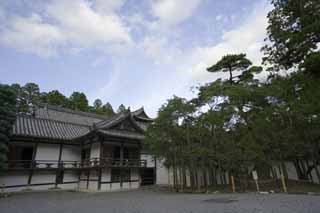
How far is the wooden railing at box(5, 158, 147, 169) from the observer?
13.8 m

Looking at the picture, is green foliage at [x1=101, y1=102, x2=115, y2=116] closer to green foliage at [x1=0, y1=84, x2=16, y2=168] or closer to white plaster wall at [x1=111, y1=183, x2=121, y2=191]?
white plaster wall at [x1=111, y1=183, x2=121, y2=191]

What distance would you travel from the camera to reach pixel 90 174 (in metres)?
15.1

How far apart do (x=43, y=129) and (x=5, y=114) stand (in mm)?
4356

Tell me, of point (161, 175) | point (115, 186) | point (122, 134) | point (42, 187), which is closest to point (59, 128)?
point (42, 187)

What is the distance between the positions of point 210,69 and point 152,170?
11.5m

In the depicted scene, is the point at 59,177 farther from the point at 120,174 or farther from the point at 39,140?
the point at 120,174

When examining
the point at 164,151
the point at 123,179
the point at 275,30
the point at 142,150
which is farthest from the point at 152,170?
the point at 275,30

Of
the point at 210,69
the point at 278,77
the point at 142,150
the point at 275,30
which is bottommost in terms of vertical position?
the point at 142,150

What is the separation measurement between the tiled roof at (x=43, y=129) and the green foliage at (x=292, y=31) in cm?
1529

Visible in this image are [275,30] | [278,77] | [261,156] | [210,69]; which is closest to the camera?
[275,30]

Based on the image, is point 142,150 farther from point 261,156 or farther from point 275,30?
point 275,30

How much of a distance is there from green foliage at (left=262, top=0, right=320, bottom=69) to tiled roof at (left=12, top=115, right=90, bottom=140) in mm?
15291

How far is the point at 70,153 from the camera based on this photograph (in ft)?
53.3

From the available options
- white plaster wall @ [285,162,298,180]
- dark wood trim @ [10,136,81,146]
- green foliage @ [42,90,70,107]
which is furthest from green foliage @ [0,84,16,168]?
green foliage @ [42,90,70,107]
